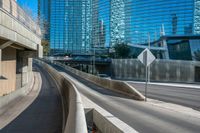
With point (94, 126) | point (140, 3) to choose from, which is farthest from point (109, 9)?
point (94, 126)

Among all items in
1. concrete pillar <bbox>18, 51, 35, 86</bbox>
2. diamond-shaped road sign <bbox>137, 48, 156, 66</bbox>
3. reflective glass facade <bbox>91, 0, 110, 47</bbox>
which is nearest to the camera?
diamond-shaped road sign <bbox>137, 48, 156, 66</bbox>

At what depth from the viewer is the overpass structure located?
62.0 ft

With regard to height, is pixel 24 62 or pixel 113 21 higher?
pixel 113 21

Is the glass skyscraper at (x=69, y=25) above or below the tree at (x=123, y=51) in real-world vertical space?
above

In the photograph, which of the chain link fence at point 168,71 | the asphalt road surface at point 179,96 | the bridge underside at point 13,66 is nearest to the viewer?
the asphalt road surface at point 179,96

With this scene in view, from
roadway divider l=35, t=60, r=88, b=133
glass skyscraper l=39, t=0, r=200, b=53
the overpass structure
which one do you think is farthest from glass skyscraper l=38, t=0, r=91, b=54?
roadway divider l=35, t=60, r=88, b=133

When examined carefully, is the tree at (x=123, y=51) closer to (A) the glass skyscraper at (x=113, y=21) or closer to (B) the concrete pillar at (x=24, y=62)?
(A) the glass skyscraper at (x=113, y=21)

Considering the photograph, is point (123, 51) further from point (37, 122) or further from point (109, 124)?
point (109, 124)

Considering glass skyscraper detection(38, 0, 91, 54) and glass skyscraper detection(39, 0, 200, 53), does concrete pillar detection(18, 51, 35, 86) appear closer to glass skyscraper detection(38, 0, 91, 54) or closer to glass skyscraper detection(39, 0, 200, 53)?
glass skyscraper detection(39, 0, 200, 53)

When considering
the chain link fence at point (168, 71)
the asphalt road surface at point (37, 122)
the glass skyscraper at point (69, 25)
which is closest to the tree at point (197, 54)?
the chain link fence at point (168, 71)

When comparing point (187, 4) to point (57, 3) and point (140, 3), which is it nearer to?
point (140, 3)

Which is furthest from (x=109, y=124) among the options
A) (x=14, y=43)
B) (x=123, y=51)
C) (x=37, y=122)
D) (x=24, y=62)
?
(x=123, y=51)

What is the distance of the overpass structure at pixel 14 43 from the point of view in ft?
62.0

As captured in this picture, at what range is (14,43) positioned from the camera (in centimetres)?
2556
